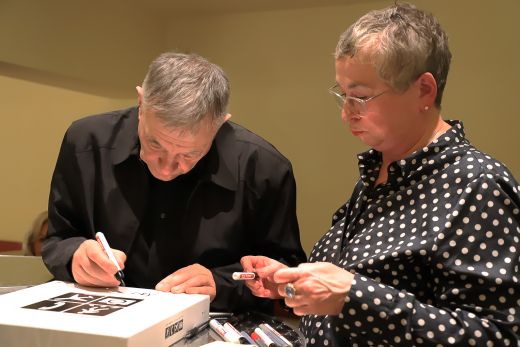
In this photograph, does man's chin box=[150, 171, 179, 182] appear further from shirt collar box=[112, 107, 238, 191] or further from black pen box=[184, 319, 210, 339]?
black pen box=[184, 319, 210, 339]

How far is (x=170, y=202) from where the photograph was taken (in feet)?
6.70

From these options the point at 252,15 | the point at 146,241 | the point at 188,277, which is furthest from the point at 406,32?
the point at 252,15

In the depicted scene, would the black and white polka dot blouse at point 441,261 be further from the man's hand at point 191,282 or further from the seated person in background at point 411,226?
the man's hand at point 191,282

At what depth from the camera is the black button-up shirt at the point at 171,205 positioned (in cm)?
201

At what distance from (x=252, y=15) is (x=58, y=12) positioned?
5.21 ft

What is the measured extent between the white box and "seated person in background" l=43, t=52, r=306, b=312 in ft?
0.79

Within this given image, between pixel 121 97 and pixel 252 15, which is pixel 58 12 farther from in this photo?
pixel 252 15

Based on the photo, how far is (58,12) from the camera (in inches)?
184

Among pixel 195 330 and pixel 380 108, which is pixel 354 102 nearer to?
pixel 380 108

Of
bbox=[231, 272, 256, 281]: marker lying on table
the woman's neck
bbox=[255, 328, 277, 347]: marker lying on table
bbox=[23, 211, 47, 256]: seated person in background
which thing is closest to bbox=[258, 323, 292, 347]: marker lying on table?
bbox=[255, 328, 277, 347]: marker lying on table

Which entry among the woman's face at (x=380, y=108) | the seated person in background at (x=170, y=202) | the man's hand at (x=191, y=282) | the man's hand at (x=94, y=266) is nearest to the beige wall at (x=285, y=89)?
the seated person in background at (x=170, y=202)

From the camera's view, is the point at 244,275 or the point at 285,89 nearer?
the point at 244,275

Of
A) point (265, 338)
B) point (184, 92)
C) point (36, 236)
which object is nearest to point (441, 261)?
point (265, 338)

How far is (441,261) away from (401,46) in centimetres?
49
